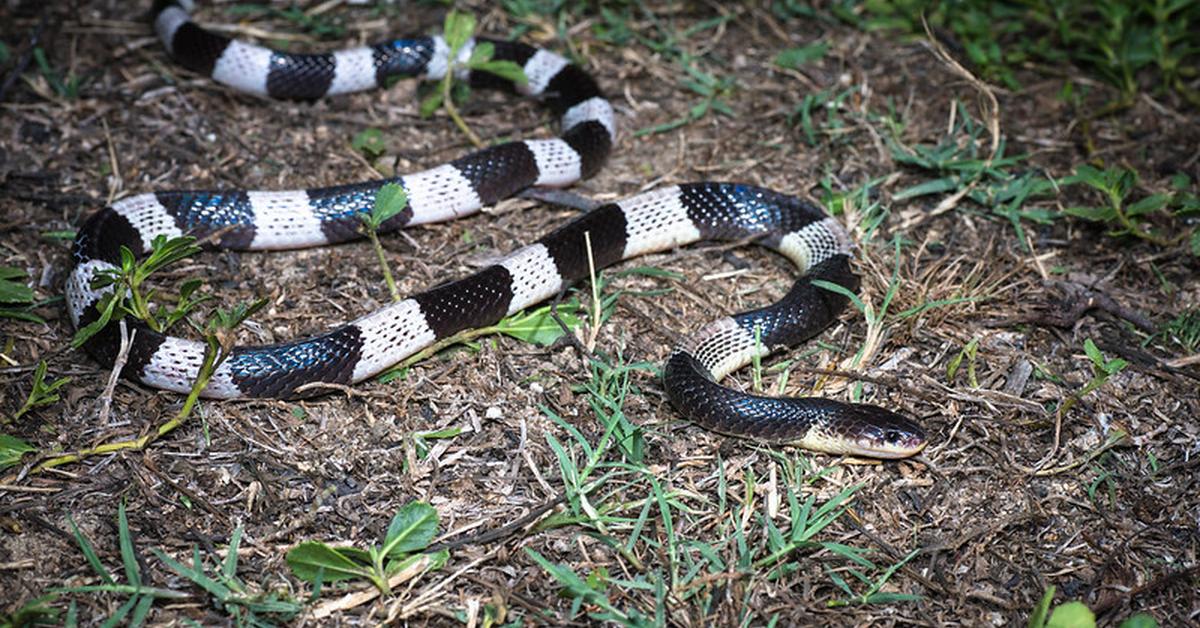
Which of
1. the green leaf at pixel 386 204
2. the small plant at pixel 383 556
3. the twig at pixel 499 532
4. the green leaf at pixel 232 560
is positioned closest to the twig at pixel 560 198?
the green leaf at pixel 386 204

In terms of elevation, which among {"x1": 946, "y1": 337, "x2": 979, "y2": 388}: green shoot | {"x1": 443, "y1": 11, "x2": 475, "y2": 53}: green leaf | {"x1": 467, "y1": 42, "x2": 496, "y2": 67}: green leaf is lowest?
{"x1": 946, "y1": 337, "x2": 979, "y2": 388}: green shoot

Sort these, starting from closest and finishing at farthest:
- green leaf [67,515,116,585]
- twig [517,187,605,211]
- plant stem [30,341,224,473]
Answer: green leaf [67,515,116,585] → plant stem [30,341,224,473] → twig [517,187,605,211]

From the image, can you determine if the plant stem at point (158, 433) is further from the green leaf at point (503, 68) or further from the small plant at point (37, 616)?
the green leaf at point (503, 68)

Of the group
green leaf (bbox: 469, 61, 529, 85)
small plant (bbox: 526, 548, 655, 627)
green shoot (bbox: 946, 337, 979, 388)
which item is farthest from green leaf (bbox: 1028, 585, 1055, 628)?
Result: green leaf (bbox: 469, 61, 529, 85)

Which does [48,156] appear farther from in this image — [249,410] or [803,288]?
[803,288]

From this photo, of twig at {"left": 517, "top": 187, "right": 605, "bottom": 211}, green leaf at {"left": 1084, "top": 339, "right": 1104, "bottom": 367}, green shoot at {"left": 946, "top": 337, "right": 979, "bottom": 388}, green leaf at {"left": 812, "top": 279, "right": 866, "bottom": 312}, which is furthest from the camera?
twig at {"left": 517, "top": 187, "right": 605, "bottom": 211}

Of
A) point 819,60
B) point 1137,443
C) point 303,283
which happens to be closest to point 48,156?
point 303,283

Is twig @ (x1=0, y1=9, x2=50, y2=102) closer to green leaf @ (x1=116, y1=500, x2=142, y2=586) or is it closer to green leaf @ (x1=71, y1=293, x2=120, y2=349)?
green leaf @ (x1=71, y1=293, x2=120, y2=349)

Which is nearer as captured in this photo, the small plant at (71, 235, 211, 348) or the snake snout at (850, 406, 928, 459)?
the small plant at (71, 235, 211, 348)
